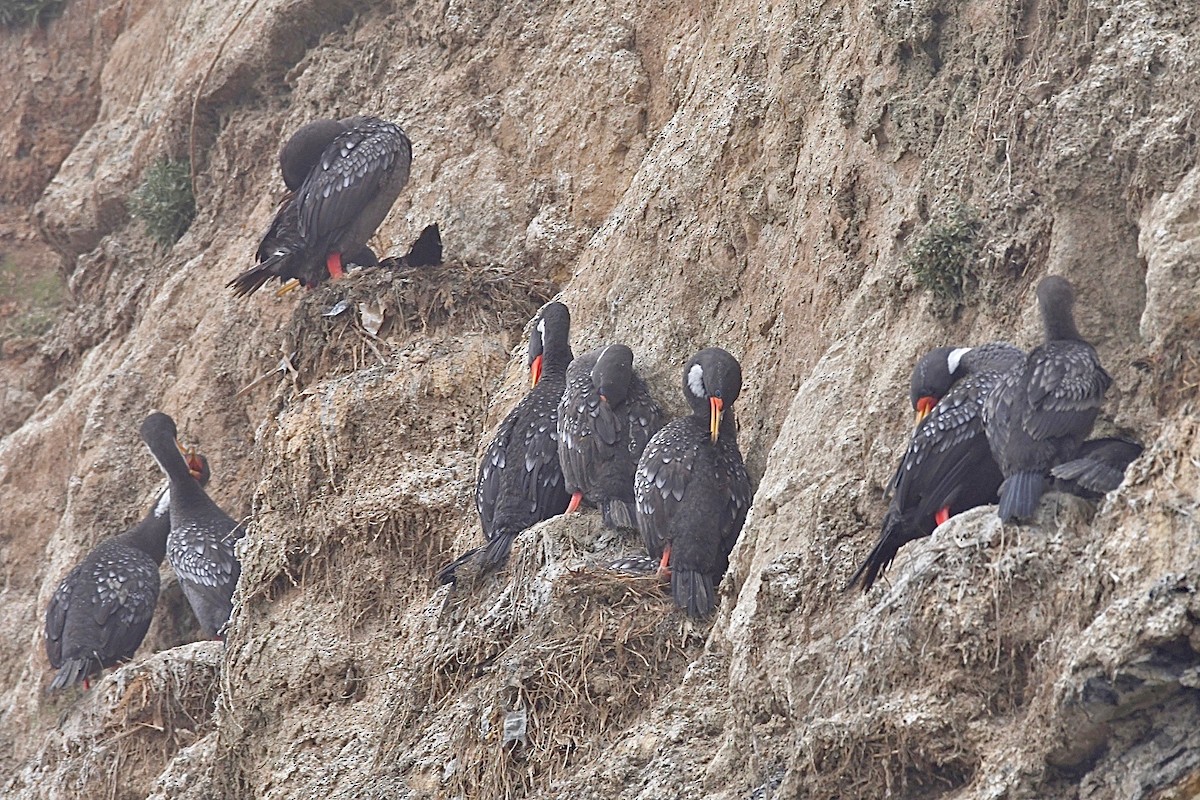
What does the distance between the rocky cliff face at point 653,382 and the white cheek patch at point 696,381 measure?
0.55 meters

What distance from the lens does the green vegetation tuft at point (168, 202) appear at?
18.9 m

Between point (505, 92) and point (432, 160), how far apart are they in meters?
0.83

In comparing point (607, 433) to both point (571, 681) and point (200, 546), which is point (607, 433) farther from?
point (200, 546)

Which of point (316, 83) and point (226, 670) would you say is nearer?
point (226, 670)

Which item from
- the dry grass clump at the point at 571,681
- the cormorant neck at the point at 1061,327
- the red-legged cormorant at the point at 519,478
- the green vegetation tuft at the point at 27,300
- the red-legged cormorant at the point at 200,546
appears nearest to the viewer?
the cormorant neck at the point at 1061,327

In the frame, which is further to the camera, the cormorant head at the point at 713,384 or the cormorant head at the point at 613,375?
the cormorant head at the point at 613,375

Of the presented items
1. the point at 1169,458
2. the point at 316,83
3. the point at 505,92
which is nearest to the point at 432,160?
the point at 505,92

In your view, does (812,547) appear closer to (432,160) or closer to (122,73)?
(432,160)

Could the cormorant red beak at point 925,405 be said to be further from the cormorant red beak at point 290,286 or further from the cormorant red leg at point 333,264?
the cormorant red beak at point 290,286

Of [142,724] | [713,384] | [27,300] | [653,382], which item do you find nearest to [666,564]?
[713,384]

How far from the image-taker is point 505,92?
1645cm

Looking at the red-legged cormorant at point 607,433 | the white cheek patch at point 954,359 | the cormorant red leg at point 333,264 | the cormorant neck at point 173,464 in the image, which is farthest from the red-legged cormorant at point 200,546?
the white cheek patch at point 954,359

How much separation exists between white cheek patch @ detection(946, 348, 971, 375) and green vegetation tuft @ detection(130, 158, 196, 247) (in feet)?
36.9

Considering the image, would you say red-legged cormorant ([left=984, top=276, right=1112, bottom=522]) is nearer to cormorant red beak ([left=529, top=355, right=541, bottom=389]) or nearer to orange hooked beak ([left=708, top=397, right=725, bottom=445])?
orange hooked beak ([left=708, top=397, right=725, bottom=445])
